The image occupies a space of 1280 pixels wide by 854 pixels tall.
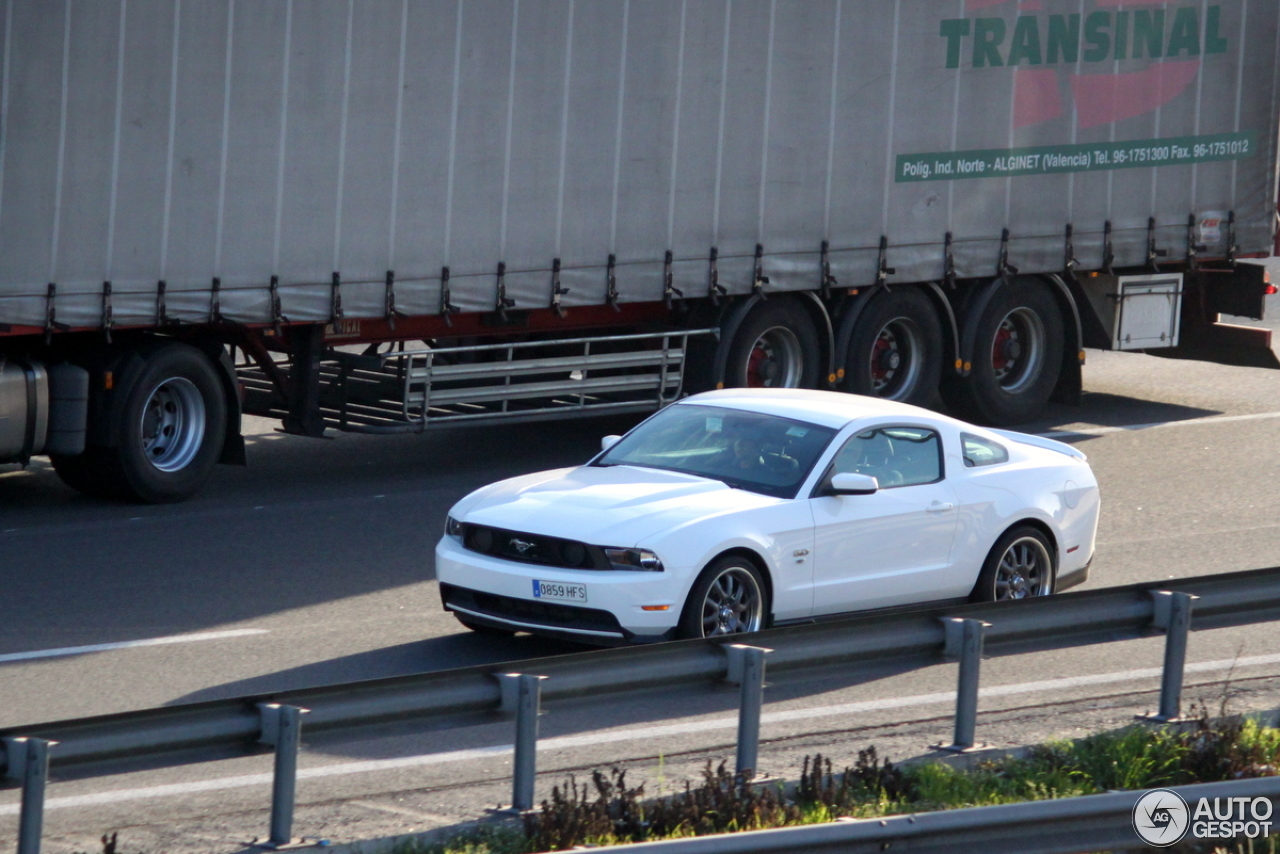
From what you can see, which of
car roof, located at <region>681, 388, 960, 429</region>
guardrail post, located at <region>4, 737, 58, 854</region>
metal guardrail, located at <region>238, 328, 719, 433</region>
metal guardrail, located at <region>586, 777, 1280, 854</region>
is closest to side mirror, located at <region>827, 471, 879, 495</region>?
car roof, located at <region>681, 388, 960, 429</region>

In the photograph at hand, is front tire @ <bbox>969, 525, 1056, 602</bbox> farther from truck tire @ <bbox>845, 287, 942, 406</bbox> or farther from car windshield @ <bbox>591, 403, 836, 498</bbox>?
truck tire @ <bbox>845, 287, 942, 406</bbox>

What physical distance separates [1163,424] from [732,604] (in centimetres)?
1020

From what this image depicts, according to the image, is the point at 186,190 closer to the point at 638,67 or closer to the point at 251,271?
the point at 251,271

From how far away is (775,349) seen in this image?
17516mm

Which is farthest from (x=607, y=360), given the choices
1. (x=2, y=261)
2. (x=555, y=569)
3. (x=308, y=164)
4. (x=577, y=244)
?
(x=555, y=569)

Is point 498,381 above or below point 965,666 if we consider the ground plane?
above

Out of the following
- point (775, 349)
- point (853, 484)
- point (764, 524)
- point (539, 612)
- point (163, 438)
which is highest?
point (775, 349)

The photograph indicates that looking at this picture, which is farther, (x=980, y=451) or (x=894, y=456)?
(x=980, y=451)

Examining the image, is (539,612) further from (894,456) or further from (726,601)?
(894,456)

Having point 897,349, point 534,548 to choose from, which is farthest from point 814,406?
point 897,349

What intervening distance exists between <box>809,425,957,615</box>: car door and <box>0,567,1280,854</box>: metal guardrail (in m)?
1.94

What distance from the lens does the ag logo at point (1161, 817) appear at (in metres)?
5.66

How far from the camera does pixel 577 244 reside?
15492 mm

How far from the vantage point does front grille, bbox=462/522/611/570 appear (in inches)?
355
